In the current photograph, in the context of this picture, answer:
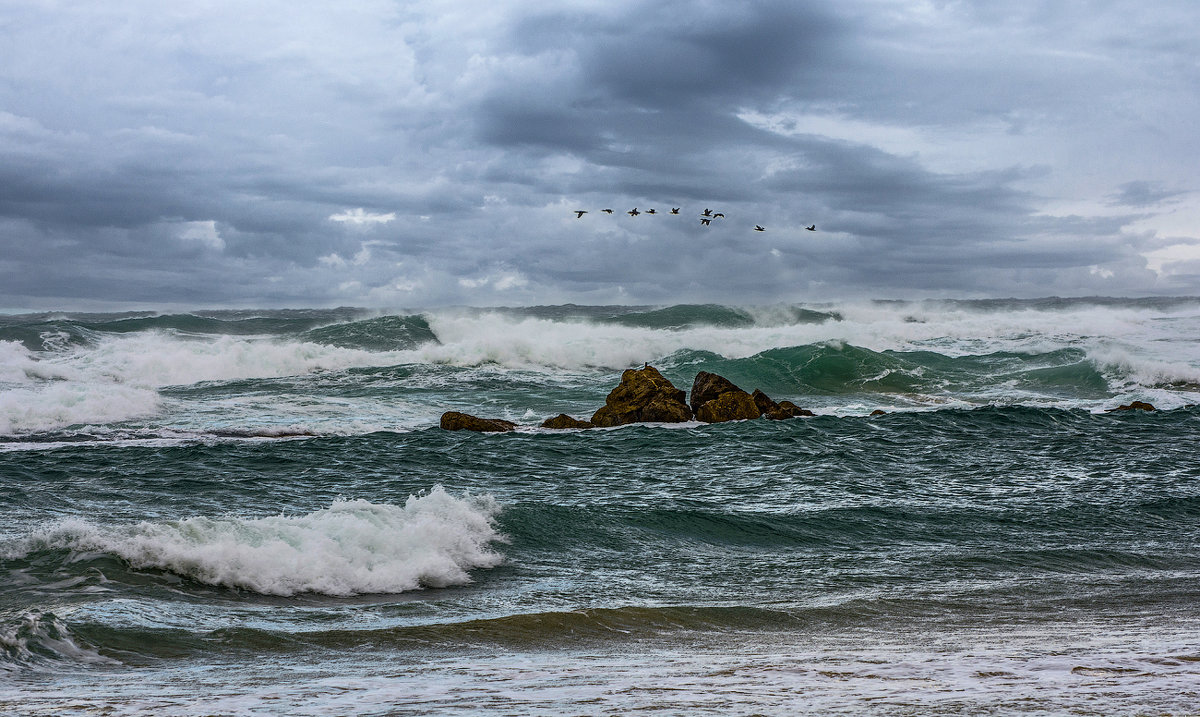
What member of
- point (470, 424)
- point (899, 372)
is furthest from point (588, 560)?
point (899, 372)

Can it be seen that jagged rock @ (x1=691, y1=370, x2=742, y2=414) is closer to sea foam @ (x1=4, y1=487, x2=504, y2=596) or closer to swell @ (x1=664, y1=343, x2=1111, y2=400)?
swell @ (x1=664, y1=343, x2=1111, y2=400)

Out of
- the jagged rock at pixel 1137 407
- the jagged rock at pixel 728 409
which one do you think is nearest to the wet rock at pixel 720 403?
the jagged rock at pixel 728 409

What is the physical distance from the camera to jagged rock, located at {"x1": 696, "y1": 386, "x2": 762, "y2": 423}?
821 inches

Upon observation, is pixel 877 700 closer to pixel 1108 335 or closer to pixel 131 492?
pixel 131 492

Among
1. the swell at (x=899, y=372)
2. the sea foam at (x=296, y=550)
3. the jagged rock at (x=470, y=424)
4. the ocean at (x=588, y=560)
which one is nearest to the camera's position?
the ocean at (x=588, y=560)

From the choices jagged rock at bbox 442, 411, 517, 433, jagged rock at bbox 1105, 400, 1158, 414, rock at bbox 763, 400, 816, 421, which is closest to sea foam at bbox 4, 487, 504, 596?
jagged rock at bbox 442, 411, 517, 433

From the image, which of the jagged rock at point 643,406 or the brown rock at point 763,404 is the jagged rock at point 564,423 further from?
the brown rock at point 763,404

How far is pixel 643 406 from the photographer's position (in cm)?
2100

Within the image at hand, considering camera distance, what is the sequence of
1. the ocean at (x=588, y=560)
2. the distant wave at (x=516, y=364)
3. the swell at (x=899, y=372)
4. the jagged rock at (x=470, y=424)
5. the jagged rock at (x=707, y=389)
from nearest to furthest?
the ocean at (x=588, y=560) → the jagged rock at (x=470, y=424) → the jagged rock at (x=707, y=389) → the distant wave at (x=516, y=364) → the swell at (x=899, y=372)

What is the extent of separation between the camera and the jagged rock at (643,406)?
20781 millimetres

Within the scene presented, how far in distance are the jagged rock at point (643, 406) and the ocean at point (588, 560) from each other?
0.58 meters

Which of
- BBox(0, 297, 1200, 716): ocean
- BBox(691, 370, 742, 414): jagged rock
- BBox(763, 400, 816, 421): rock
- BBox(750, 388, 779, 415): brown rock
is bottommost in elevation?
BBox(0, 297, 1200, 716): ocean

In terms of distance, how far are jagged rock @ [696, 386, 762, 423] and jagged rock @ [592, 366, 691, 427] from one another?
42cm

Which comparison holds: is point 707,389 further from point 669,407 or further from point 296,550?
point 296,550
